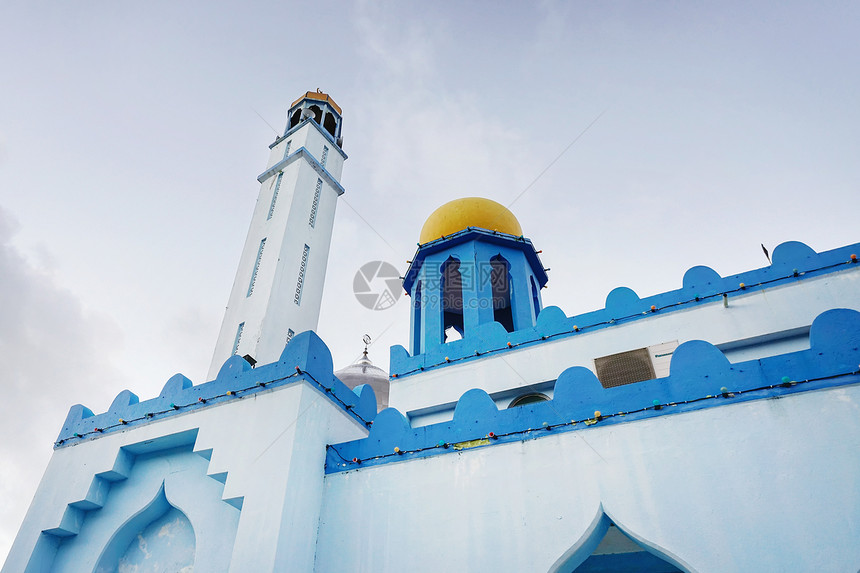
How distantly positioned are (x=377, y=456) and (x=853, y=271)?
6.83 metres

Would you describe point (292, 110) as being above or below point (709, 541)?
above

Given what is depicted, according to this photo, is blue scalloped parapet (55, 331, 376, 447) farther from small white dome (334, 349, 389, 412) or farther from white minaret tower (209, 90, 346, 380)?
small white dome (334, 349, 389, 412)

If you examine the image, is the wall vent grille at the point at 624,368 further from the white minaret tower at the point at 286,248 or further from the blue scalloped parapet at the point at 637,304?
the white minaret tower at the point at 286,248

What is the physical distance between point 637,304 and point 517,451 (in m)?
3.80

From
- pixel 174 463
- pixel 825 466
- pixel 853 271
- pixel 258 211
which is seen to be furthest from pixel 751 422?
pixel 258 211

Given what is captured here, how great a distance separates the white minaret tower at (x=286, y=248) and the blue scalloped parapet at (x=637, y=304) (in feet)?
9.52

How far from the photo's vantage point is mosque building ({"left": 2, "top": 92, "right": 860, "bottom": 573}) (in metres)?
5.07

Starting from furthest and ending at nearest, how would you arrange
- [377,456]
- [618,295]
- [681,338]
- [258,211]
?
1. [258,211]
2. [618,295]
3. [681,338]
4. [377,456]

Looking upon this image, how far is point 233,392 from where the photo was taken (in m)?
7.80

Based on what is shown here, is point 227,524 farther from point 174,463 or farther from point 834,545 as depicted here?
point 834,545

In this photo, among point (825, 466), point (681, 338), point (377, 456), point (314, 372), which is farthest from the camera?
point (681, 338)

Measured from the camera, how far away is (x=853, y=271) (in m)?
7.50

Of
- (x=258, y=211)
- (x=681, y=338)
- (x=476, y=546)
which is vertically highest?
(x=258, y=211)

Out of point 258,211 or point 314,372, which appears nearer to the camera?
point 314,372
